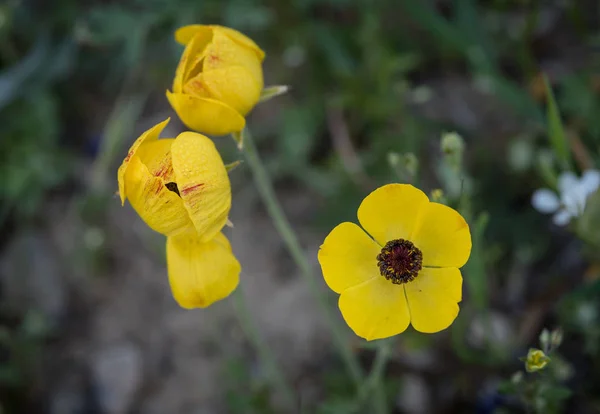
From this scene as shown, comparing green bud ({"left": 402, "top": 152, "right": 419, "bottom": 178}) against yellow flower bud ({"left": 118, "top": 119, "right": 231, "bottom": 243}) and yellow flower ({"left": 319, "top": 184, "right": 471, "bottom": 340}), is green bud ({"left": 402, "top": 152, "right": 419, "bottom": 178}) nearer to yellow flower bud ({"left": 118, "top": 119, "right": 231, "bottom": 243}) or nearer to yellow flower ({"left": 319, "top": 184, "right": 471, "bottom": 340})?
yellow flower ({"left": 319, "top": 184, "right": 471, "bottom": 340})

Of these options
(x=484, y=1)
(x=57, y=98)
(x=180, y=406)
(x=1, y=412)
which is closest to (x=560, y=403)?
(x=180, y=406)

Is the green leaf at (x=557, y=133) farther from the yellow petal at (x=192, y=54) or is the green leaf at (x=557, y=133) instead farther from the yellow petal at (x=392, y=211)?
the yellow petal at (x=192, y=54)

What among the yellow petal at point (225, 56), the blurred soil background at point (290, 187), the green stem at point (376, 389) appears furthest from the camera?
the blurred soil background at point (290, 187)

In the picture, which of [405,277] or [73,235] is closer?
[405,277]

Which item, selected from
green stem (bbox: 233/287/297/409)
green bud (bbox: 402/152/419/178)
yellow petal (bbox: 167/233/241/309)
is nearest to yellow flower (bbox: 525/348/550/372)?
green bud (bbox: 402/152/419/178)

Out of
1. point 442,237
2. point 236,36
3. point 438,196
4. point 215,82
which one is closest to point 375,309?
point 442,237

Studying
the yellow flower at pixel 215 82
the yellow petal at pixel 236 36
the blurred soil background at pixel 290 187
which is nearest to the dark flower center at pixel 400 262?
the yellow flower at pixel 215 82

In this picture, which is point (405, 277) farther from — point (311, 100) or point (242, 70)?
point (311, 100)
